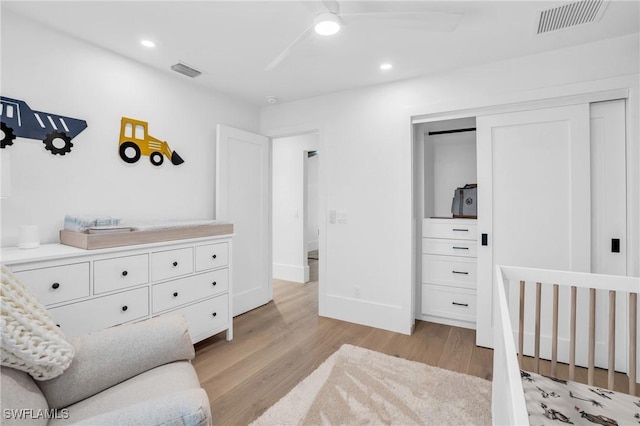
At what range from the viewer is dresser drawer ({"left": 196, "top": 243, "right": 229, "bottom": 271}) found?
8.32ft

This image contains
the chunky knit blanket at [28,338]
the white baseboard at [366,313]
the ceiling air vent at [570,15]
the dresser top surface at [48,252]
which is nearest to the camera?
the chunky knit blanket at [28,338]

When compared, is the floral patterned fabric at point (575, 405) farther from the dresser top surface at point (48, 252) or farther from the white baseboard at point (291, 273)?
the white baseboard at point (291, 273)

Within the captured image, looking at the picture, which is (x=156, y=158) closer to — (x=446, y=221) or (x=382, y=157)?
(x=382, y=157)

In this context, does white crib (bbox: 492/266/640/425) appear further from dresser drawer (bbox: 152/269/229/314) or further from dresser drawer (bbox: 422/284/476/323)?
dresser drawer (bbox: 152/269/229/314)

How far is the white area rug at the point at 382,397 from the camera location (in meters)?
1.72

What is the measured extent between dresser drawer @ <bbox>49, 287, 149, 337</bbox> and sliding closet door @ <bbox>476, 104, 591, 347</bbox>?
105 inches

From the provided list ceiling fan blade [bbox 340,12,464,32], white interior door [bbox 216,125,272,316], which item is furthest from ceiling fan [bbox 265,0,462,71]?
white interior door [bbox 216,125,272,316]

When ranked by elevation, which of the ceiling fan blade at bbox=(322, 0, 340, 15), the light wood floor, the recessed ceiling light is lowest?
the light wood floor

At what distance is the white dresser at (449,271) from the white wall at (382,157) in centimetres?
41

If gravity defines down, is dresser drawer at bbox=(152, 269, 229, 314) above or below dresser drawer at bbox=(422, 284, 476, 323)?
above

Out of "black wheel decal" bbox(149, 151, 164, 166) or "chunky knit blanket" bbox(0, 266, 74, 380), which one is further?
"black wheel decal" bbox(149, 151, 164, 166)

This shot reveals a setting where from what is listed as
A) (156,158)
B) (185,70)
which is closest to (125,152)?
(156,158)

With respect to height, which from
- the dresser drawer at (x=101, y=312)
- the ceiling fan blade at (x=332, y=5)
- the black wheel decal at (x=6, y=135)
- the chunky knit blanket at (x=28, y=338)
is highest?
the ceiling fan blade at (x=332, y=5)

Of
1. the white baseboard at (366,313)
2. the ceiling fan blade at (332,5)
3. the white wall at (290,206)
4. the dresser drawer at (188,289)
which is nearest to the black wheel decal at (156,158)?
the dresser drawer at (188,289)
